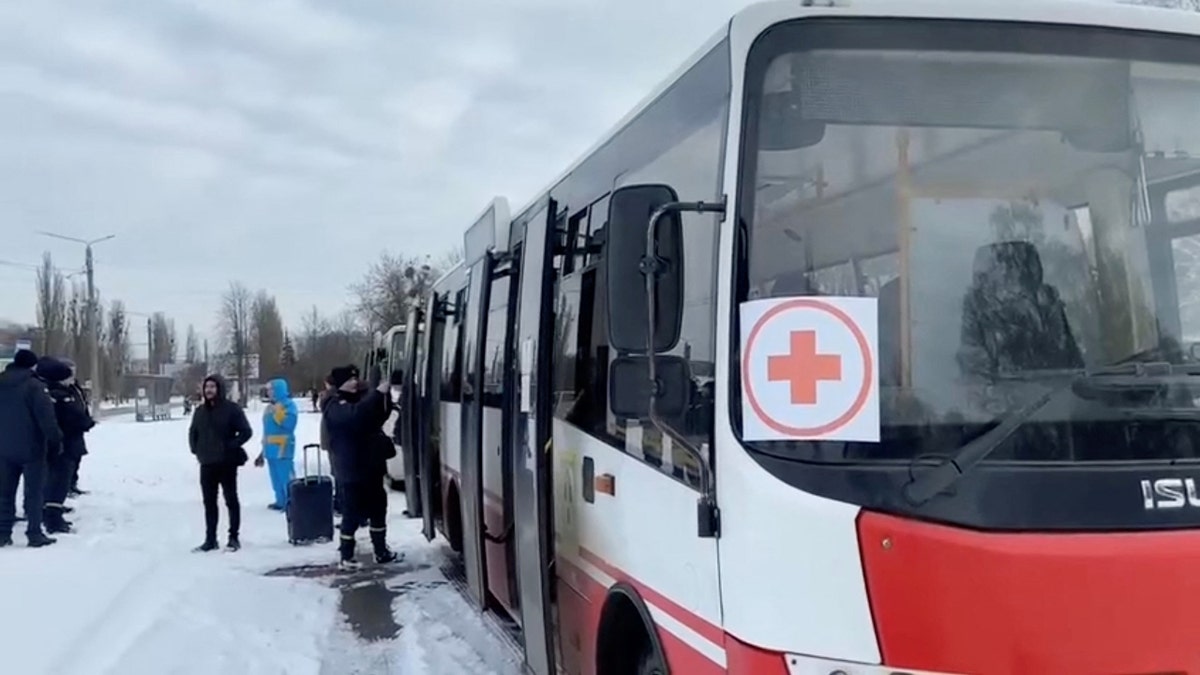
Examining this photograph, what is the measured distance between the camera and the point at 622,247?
10.9 ft

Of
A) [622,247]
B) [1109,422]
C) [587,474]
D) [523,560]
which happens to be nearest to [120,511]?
[523,560]

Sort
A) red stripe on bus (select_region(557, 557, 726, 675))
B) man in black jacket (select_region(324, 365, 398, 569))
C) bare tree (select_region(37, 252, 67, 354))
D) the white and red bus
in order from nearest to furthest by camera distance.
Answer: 1. the white and red bus
2. red stripe on bus (select_region(557, 557, 726, 675))
3. man in black jacket (select_region(324, 365, 398, 569))
4. bare tree (select_region(37, 252, 67, 354))

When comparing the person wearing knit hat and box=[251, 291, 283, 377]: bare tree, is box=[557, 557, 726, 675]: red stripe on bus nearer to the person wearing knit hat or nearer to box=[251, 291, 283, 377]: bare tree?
the person wearing knit hat

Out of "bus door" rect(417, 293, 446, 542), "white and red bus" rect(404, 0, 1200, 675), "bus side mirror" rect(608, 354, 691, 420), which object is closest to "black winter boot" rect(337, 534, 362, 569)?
"bus door" rect(417, 293, 446, 542)

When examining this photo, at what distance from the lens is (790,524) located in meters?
3.01

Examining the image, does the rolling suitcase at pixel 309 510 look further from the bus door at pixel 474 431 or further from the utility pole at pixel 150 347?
the utility pole at pixel 150 347

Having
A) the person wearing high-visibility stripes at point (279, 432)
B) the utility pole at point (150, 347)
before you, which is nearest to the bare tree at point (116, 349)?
the utility pole at point (150, 347)

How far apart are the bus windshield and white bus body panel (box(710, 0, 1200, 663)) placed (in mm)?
67

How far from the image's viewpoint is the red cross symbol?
3074 mm

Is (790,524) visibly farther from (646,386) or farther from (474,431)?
(474,431)

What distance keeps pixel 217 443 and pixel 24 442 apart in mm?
1775

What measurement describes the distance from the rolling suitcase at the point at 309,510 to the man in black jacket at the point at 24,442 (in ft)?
7.50

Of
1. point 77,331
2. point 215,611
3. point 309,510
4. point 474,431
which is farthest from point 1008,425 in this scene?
point 77,331

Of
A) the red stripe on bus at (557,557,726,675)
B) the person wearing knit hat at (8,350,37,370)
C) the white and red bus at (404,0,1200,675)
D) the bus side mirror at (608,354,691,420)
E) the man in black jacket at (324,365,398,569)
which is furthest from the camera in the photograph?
the person wearing knit hat at (8,350,37,370)
